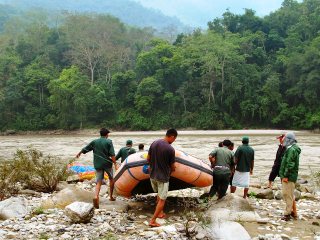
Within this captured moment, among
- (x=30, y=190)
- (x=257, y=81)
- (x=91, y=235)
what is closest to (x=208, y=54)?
(x=257, y=81)

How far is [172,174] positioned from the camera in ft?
22.6

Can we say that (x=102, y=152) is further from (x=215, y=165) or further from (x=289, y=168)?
(x=289, y=168)

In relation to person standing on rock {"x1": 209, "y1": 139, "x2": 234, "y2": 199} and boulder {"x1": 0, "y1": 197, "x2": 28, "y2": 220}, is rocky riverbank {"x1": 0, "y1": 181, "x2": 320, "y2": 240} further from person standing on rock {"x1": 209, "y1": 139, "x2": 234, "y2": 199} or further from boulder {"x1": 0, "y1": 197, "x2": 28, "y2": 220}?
person standing on rock {"x1": 209, "y1": 139, "x2": 234, "y2": 199}

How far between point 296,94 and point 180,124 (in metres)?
14.0

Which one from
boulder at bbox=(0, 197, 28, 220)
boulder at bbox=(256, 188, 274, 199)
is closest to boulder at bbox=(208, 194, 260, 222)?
boulder at bbox=(256, 188, 274, 199)

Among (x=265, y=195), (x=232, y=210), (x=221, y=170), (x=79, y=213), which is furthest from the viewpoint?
(x=265, y=195)

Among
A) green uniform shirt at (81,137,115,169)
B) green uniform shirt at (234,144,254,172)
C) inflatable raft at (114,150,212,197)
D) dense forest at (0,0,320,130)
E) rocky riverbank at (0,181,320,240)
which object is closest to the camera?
rocky riverbank at (0,181,320,240)

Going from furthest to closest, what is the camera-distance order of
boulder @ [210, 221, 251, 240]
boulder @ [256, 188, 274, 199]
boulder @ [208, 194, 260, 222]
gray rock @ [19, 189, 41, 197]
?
boulder @ [256, 188, 274, 199], gray rock @ [19, 189, 41, 197], boulder @ [208, 194, 260, 222], boulder @ [210, 221, 251, 240]

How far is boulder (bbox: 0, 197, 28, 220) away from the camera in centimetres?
657

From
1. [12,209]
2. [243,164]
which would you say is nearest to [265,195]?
[243,164]

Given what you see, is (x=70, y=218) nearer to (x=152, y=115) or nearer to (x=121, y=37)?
(x=152, y=115)

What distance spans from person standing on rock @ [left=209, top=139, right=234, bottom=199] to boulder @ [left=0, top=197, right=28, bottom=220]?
340 cm

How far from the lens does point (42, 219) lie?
635 centimetres

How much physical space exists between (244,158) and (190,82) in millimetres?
42190
